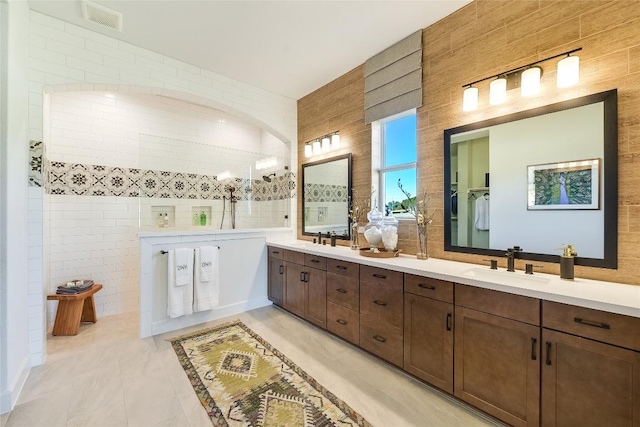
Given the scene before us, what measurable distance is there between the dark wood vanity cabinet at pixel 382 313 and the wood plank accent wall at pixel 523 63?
57 cm

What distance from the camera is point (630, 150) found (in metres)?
1.59

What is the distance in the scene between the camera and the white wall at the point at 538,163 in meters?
1.71

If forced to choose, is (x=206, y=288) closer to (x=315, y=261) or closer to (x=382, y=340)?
(x=315, y=261)

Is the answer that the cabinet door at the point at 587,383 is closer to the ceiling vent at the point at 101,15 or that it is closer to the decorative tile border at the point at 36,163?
the decorative tile border at the point at 36,163

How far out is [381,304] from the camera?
2.29 m

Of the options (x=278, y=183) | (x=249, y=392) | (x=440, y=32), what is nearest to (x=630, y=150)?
(x=440, y=32)

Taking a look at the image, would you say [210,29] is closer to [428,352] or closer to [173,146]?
[173,146]

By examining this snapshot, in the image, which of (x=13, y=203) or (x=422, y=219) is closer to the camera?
(x=13, y=203)

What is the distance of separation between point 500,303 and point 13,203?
129 inches

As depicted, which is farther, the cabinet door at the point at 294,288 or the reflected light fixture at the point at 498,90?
the cabinet door at the point at 294,288

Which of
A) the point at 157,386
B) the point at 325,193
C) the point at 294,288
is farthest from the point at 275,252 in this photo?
the point at 157,386

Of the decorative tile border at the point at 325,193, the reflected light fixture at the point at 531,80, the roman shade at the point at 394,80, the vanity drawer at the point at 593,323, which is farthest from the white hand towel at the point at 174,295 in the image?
the reflected light fixture at the point at 531,80

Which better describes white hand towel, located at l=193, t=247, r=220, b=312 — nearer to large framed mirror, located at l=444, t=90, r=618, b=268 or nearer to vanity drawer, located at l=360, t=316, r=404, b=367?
vanity drawer, located at l=360, t=316, r=404, b=367

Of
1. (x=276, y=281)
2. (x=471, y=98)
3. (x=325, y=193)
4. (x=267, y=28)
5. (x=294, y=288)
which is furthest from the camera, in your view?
(x=325, y=193)
